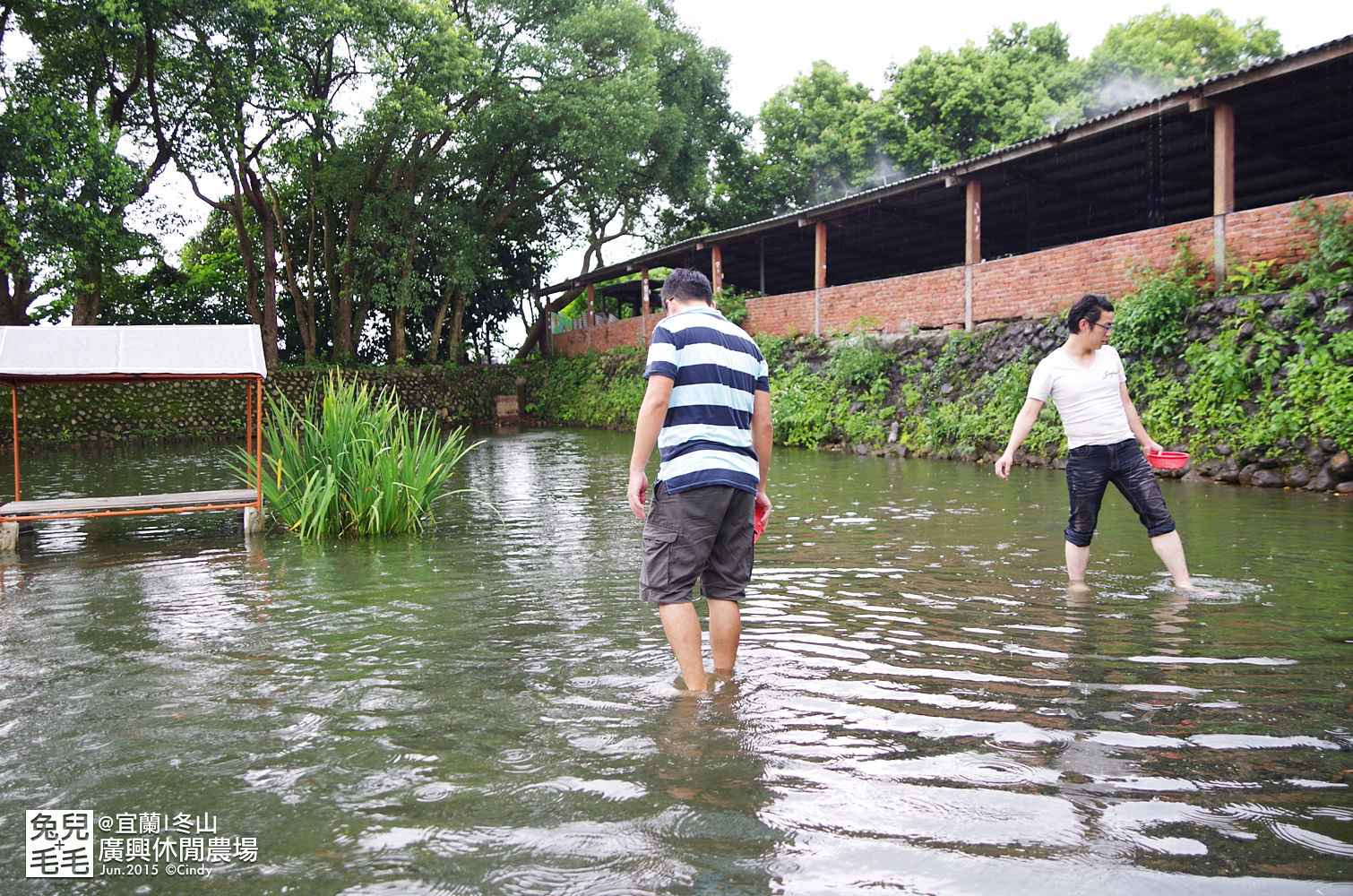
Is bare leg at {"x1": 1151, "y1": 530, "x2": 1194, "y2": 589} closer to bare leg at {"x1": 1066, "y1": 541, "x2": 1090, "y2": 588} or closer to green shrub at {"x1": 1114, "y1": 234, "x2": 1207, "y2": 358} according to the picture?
bare leg at {"x1": 1066, "y1": 541, "x2": 1090, "y2": 588}

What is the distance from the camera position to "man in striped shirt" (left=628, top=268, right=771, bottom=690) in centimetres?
346

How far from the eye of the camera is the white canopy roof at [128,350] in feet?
25.4

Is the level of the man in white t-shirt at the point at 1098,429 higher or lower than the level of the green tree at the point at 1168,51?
lower

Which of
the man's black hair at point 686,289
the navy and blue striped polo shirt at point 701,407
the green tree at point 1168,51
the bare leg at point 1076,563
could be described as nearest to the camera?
the navy and blue striped polo shirt at point 701,407

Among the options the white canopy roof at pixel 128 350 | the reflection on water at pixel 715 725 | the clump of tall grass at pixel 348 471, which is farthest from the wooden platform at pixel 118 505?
the reflection on water at pixel 715 725

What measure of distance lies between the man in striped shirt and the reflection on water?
43 centimetres

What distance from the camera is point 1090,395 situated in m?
5.02

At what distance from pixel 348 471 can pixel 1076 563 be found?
19.2ft

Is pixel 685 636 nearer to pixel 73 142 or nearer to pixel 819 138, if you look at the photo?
pixel 73 142

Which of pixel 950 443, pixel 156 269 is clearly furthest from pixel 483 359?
pixel 950 443

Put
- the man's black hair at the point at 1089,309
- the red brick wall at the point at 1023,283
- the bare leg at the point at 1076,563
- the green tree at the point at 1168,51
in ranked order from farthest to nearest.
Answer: the green tree at the point at 1168,51, the red brick wall at the point at 1023,283, the bare leg at the point at 1076,563, the man's black hair at the point at 1089,309

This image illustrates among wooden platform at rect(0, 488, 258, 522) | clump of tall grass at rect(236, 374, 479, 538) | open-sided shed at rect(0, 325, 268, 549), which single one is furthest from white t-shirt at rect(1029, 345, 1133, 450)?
wooden platform at rect(0, 488, 258, 522)

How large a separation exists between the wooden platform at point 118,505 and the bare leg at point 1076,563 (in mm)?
6810

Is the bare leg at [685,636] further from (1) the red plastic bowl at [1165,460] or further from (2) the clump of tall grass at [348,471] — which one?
(2) the clump of tall grass at [348,471]
